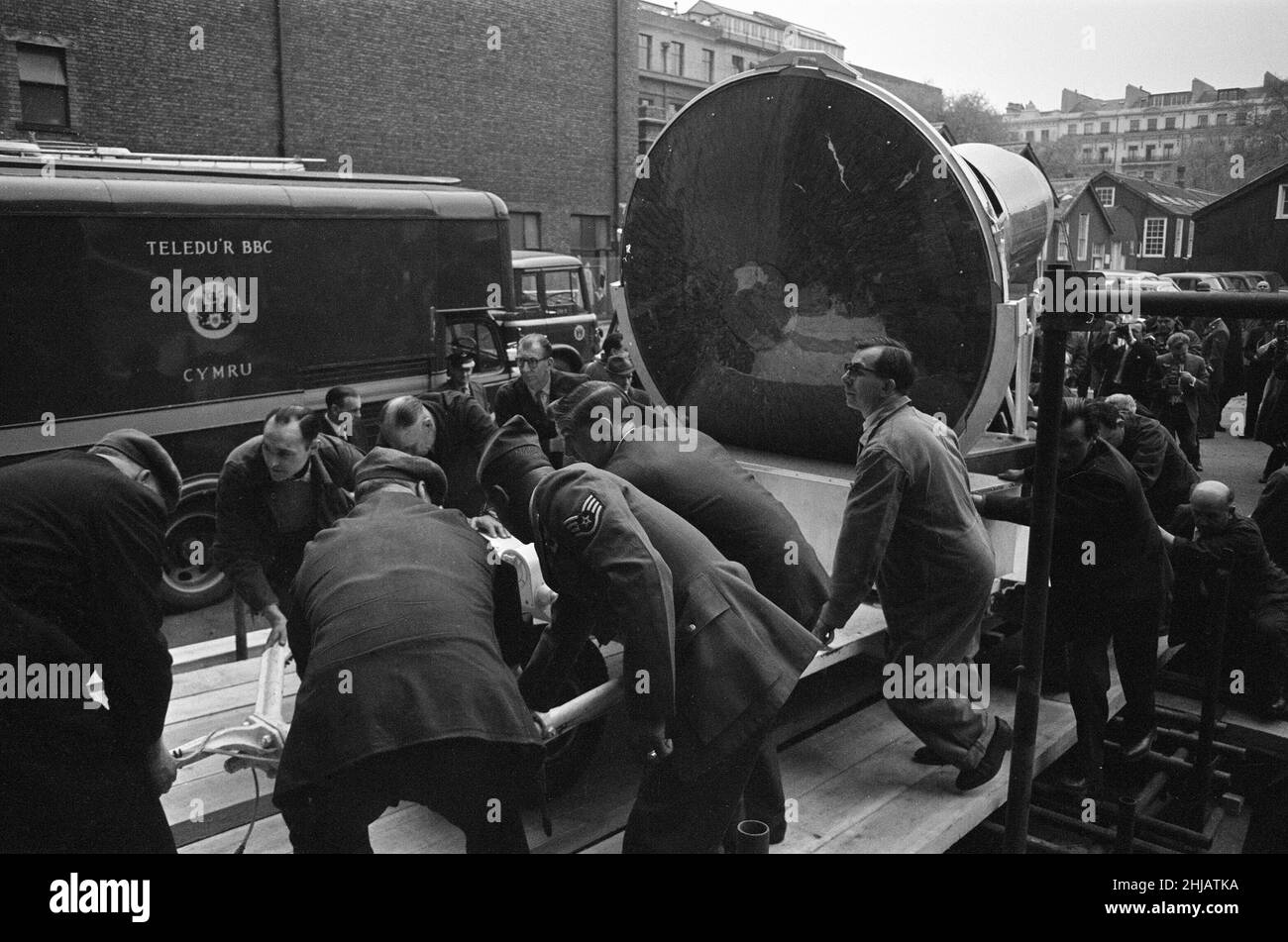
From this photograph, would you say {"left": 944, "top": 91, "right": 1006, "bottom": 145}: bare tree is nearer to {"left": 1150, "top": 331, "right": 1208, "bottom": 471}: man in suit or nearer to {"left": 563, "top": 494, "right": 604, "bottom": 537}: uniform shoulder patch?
{"left": 1150, "top": 331, "right": 1208, "bottom": 471}: man in suit

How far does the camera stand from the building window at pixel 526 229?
1021 inches

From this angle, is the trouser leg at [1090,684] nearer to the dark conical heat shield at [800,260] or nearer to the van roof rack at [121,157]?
the dark conical heat shield at [800,260]

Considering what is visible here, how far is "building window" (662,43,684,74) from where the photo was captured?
4006 centimetres

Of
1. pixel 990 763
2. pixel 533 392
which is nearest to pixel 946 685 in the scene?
pixel 990 763

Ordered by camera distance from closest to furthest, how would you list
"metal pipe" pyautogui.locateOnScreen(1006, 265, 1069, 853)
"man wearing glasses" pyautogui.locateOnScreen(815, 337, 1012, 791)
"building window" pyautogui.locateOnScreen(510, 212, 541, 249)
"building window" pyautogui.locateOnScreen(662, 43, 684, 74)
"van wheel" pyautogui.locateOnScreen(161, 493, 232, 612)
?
"metal pipe" pyautogui.locateOnScreen(1006, 265, 1069, 853), "man wearing glasses" pyautogui.locateOnScreen(815, 337, 1012, 791), "van wheel" pyautogui.locateOnScreen(161, 493, 232, 612), "building window" pyautogui.locateOnScreen(510, 212, 541, 249), "building window" pyautogui.locateOnScreen(662, 43, 684, 74)

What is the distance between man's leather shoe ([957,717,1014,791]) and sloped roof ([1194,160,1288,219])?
277cm

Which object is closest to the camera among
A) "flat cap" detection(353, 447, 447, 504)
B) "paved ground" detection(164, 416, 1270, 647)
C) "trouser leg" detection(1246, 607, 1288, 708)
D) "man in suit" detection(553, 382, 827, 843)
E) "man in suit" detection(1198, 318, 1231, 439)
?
"flat cap" detection(353, 447, 447, 504)

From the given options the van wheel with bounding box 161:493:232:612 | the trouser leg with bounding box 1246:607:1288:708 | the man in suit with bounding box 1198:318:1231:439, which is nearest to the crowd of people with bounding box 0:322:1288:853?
the trouser leg with bounding box 1246:607:1288:708

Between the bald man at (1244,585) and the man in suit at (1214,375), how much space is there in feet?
29.7
